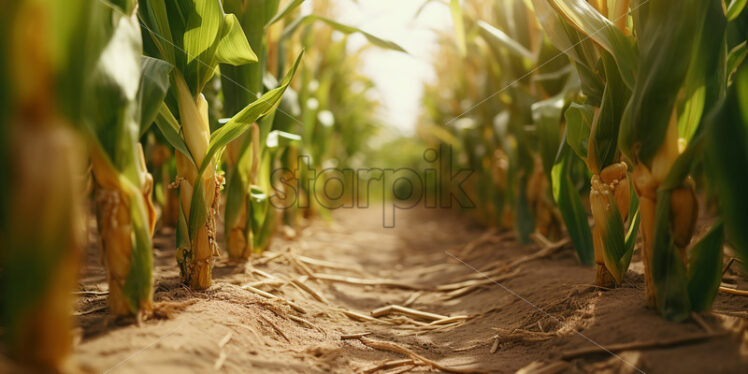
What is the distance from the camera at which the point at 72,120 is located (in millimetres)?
593

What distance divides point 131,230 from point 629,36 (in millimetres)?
1032

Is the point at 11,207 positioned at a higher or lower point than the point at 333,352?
higher

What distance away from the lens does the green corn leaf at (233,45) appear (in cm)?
101

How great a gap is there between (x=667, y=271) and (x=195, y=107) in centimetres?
102

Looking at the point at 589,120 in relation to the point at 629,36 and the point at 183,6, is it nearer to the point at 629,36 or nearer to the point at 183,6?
the point at 629,36

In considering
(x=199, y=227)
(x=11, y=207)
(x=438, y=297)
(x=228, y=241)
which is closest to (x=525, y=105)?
(x=438, y=297)

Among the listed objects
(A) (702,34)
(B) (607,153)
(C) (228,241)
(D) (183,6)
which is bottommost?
(C) (228,241)

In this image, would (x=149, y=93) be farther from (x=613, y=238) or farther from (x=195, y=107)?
(x=613, y=238)

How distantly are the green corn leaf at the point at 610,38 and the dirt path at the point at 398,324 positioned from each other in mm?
464

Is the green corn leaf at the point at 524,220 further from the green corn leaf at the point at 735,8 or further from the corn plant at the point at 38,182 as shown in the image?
the corn plant at the point at 38,182

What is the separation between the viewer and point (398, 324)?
4.26ft

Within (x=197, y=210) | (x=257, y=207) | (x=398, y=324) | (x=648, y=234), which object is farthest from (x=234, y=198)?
(x=648, y=234)

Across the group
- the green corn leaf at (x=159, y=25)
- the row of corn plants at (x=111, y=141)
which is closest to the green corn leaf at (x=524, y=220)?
the row of corn plants at (x=111, y=141)

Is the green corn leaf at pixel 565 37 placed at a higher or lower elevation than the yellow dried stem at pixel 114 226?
higher
